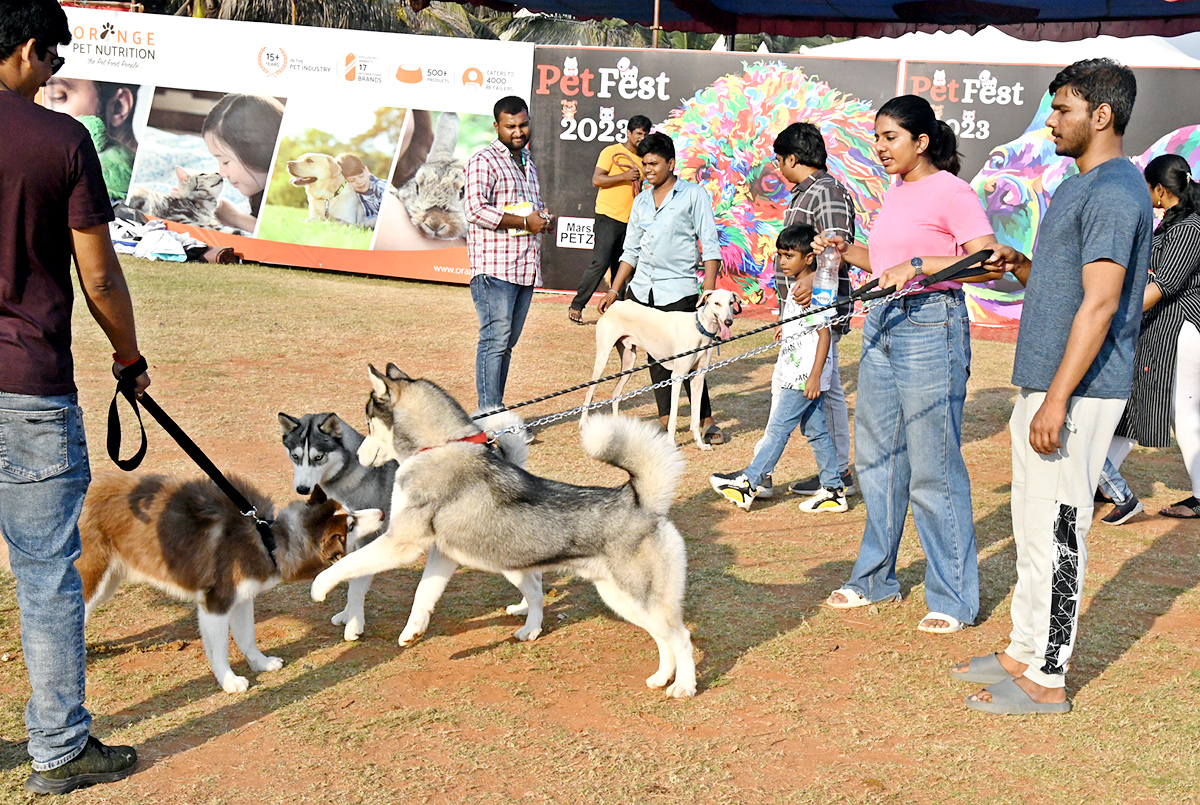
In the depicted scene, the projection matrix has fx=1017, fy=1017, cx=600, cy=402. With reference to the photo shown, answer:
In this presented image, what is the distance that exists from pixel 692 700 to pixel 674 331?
4.25 meters

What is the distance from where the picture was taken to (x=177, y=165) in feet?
53.1

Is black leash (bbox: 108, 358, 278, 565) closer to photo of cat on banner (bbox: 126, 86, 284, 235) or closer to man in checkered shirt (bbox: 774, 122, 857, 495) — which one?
man in checkered shirt (bbox: 774, 122, 857, 495)

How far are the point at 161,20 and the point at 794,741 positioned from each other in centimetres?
1615

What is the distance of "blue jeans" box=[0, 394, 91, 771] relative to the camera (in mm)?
3020

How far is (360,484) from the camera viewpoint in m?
5.03

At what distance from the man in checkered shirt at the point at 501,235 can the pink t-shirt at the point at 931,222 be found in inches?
119

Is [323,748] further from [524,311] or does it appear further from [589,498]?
[524,311]

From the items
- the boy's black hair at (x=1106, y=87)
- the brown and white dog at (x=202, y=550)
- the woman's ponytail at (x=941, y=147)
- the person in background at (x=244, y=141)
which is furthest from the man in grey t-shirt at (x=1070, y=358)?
the person in background at (x=244, y=141)

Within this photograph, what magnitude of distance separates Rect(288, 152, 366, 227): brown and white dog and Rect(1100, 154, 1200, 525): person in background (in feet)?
39.0

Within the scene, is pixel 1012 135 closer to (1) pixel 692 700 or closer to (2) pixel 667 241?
(2) pixel 667 241

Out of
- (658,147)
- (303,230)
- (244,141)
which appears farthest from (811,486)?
(244,141)

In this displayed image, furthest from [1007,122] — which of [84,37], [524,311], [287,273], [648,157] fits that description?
[84,37]

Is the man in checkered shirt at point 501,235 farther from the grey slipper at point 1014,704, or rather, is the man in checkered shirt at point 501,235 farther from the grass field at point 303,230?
the grass field at point 303,230

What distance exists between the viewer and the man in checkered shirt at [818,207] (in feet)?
20.1
